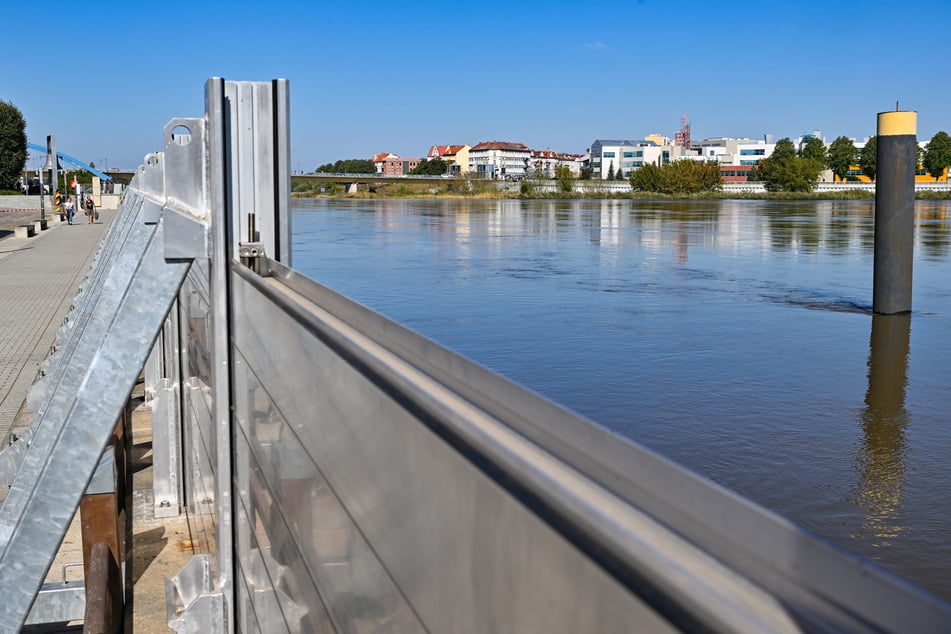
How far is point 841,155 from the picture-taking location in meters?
129

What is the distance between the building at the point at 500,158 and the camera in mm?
188125

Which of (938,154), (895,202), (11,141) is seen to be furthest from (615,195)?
(895,202)

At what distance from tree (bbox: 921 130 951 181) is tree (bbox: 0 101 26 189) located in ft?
308

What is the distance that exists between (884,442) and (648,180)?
4103 inches

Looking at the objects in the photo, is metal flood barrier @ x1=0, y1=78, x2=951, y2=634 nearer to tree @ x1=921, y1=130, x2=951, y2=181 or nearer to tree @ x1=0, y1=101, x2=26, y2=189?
tree @ x1=0, y1=101, x2=26, y2=189

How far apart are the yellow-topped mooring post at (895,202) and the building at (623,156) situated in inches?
6190

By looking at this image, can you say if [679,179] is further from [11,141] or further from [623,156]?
[623,156]

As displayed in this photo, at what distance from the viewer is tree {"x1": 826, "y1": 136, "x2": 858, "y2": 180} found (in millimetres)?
127875

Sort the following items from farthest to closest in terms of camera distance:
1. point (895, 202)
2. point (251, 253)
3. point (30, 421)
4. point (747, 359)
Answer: point (895, 202), point (747, 359), point (30, 421), point (251, 253)

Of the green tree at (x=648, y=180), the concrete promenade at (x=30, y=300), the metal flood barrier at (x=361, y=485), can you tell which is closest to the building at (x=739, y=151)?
the green tree at (x=648, y=180)

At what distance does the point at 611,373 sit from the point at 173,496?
158 inches

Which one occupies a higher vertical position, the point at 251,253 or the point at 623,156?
the point at 623,156

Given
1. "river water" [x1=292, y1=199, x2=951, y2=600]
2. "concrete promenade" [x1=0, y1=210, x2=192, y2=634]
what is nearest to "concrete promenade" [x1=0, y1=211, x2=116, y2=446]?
"concrete promenade" [x1=0, y1=210, x2=192, y2=634]

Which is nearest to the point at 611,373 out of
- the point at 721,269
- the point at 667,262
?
the point at 721,269
